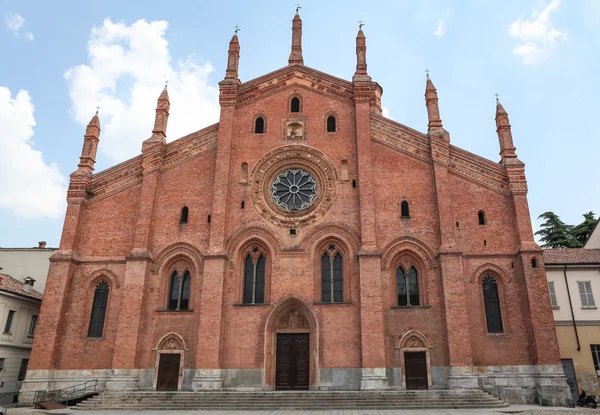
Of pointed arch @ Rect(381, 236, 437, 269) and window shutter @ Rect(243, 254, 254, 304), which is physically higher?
pointed arch @ Rect(381, 236, 437, 269)

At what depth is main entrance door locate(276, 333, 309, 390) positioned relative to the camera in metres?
22.2

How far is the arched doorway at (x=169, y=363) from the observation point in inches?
875

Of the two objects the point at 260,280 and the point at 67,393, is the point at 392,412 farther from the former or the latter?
the point at 67,393

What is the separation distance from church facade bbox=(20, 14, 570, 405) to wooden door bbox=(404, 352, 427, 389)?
0.30 ft

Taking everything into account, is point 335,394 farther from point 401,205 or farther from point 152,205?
point 152,205

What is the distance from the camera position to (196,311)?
23.1 m

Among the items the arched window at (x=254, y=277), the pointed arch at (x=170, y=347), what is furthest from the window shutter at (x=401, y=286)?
the pointed arch at (x=170, y=347)

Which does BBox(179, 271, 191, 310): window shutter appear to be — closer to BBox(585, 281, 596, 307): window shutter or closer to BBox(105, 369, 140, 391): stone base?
BBox(105, 369, 140, 391): stone base

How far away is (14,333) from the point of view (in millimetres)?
26109

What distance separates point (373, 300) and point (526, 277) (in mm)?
6978

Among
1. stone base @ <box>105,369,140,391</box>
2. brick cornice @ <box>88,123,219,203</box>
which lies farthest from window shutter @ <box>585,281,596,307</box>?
stone base @ <box>105,369,140,391</box>

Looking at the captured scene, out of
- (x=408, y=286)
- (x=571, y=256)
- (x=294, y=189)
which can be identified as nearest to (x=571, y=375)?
(x=571, y=256)

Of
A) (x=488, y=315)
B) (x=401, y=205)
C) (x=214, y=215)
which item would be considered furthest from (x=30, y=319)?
(x=488, y=315)

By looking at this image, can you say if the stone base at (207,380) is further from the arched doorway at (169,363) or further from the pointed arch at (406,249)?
the pointed arch at (406,249)
